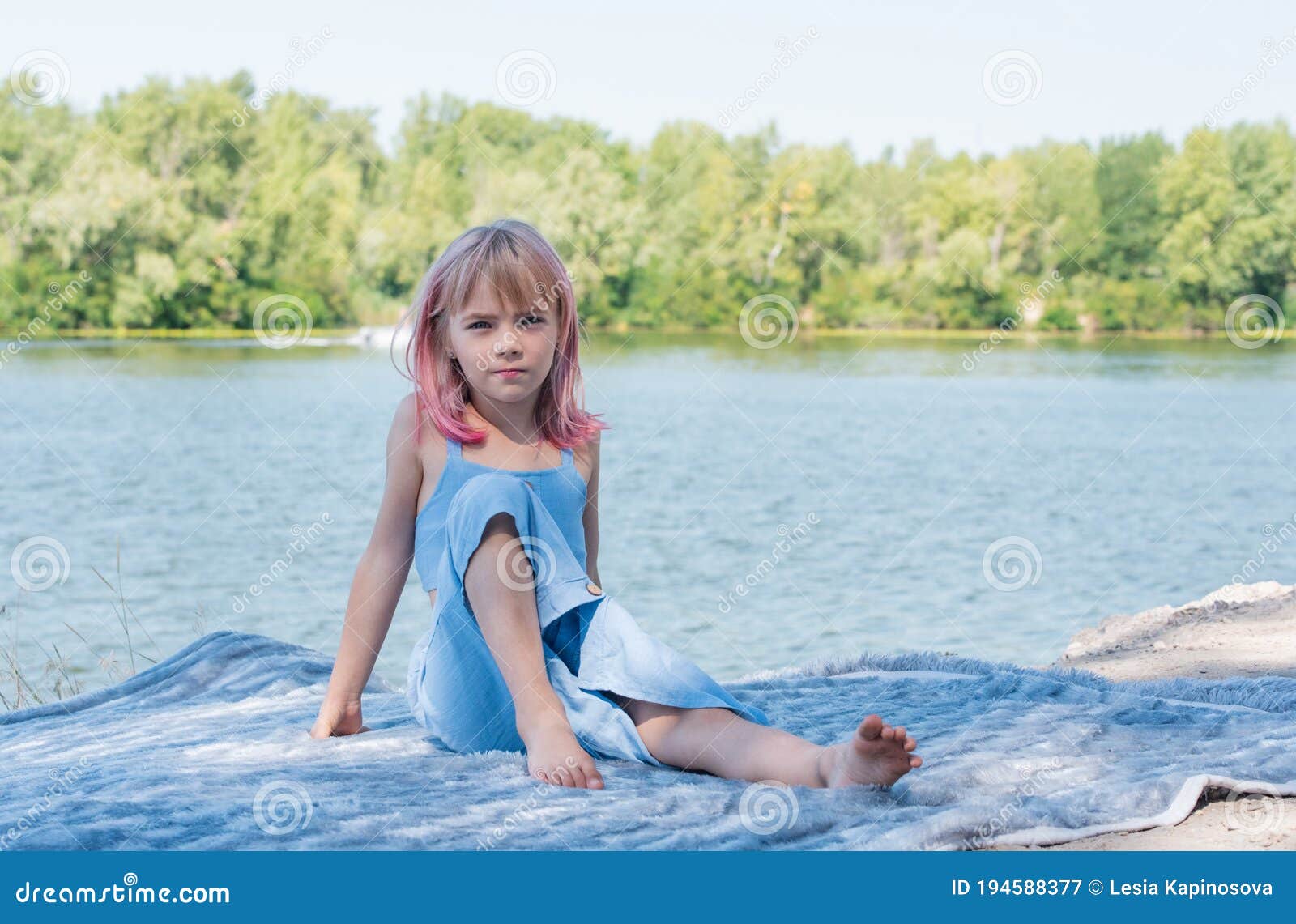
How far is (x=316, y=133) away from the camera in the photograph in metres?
35.4

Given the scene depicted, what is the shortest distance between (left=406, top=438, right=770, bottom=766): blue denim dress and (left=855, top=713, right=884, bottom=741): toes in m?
0.39

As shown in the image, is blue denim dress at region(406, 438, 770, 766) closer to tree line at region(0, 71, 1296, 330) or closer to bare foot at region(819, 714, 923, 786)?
bare foot at region(819, 714, 923, 786)

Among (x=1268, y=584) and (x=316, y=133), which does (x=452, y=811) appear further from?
(x=316, y=133)

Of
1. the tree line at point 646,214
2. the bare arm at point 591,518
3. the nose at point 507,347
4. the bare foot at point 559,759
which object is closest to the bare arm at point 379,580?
the nose at point 507,347

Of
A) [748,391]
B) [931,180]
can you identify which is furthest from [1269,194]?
[748,391]

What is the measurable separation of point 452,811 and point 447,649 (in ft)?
1.34

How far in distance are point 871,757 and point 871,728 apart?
0.10 m

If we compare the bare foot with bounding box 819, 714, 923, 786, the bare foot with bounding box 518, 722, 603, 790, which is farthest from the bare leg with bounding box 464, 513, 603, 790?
the bare foot with bounding box 819, 714, 923, 786

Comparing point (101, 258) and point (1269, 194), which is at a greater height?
point (1269, 194)

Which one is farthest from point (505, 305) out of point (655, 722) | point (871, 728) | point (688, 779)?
point (871, 728)

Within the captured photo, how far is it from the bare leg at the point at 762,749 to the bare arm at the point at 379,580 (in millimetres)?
577

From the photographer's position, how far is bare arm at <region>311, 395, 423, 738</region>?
293 cm

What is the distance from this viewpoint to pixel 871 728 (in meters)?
2.29

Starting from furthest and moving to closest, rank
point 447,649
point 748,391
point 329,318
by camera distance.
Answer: point 329,318, point 748,391, point 447,649
